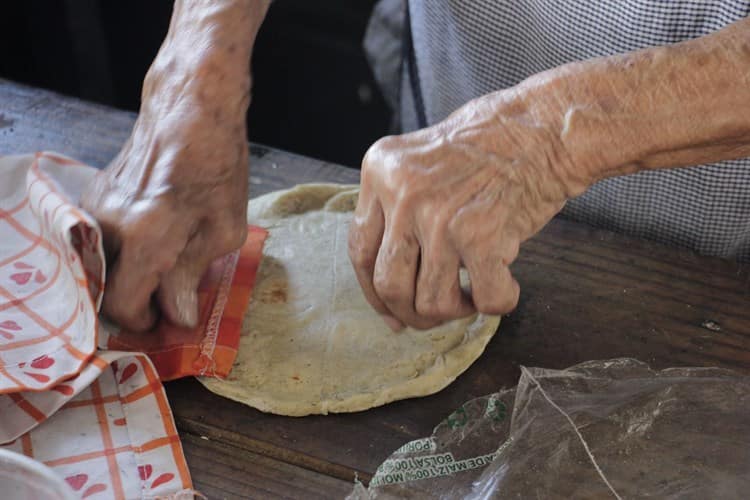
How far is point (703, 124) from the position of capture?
855mm

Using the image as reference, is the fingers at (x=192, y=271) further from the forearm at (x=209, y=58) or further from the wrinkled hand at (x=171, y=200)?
the forearm at (x=209, y=58)

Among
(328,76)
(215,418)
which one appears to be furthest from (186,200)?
(328,76)

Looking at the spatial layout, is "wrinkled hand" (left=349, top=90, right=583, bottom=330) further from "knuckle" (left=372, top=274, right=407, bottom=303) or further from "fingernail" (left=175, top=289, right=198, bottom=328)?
"fingernail" (left=175, top=289, right=198, bottom=328)

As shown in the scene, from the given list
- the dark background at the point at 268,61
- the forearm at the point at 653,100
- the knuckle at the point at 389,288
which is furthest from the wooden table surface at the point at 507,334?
the dark background at the point at 268,61

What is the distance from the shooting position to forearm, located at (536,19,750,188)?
85 centimetres

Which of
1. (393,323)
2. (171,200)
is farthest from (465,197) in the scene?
(171,200)

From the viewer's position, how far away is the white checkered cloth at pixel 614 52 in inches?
44.8

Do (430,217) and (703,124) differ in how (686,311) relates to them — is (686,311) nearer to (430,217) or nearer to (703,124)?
(703,124)

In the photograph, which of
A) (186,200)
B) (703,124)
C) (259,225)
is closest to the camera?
(703,124)

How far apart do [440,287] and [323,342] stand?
0.62 feet

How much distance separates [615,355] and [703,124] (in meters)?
0.29

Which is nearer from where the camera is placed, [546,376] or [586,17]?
[546,376]

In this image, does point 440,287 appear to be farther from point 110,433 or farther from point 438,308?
point 110,433

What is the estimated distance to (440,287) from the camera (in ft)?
2.94
